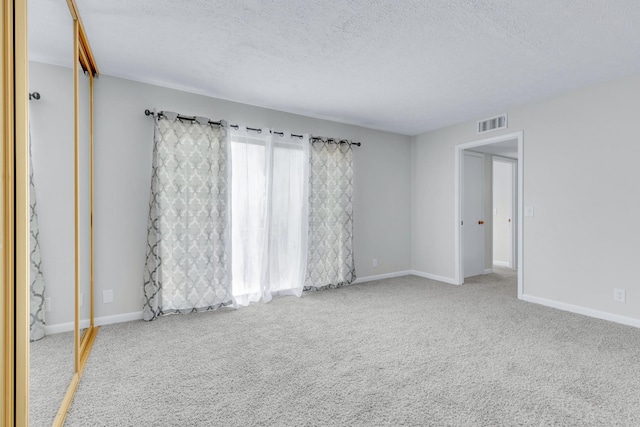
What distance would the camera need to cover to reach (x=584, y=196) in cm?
341

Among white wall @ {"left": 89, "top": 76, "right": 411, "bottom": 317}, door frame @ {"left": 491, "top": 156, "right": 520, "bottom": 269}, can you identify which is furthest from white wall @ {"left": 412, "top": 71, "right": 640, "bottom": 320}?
white wall @ {"left": 89, "top": 76, "right": 411, "bottom": 317}

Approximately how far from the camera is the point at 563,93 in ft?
11.7

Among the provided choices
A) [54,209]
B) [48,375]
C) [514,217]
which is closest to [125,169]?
[54,209]

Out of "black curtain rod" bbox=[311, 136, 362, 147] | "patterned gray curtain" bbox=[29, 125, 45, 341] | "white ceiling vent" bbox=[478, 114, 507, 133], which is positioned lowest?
"patterned gray curtain" bbox=[29, 125, 45, 341]

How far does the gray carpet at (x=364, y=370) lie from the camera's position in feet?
5.70

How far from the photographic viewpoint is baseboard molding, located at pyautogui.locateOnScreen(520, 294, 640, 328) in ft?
10.1

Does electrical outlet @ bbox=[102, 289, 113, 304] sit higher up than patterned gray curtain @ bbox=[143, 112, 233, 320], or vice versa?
patterned gray curtain @ bbox=[143, 112, 233, 320]

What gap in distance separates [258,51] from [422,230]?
12.6 ft

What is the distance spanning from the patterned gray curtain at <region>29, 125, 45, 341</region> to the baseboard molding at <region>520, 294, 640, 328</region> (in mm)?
4446

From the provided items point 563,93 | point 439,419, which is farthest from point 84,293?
point 563,93

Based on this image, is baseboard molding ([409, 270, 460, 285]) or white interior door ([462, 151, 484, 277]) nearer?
baseboard molding ([409, 270, 460, 285])

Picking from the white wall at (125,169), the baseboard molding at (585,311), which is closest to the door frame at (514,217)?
the baseboard molding at (585,311)

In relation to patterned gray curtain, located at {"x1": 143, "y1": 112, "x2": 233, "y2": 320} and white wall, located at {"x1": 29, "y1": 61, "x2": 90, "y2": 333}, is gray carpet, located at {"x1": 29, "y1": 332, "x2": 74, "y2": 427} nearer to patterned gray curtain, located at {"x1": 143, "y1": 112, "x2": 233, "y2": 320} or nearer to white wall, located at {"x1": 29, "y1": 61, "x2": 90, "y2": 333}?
white wall, located at {"x1": 29, "y1": 61, "x2": 90, "y2": 333}

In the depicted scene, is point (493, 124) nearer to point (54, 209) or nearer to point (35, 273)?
point (54, 209)
